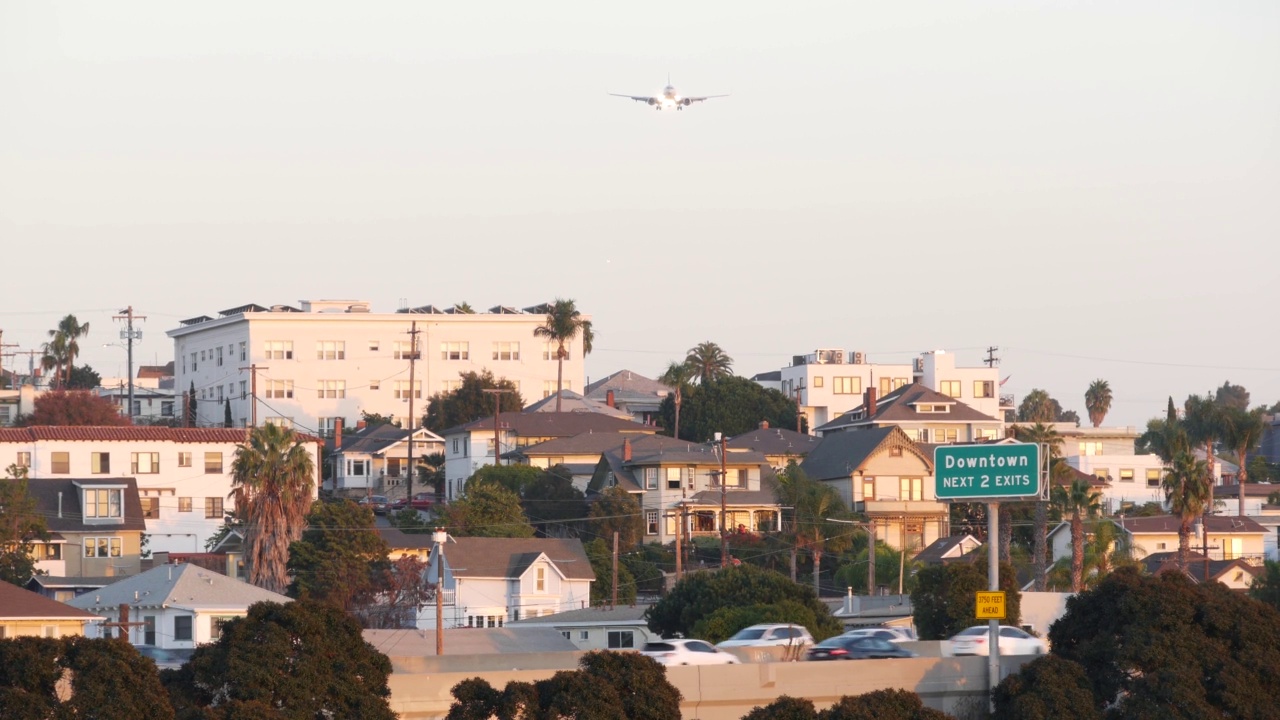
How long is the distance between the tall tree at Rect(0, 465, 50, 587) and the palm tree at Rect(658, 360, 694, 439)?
6245cm

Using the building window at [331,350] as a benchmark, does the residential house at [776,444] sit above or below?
below

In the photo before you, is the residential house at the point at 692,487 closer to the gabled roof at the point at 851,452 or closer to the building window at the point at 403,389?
the gabled roof at the point at 851,452

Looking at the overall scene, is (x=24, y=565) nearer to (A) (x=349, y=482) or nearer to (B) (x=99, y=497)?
(B) (x=99, y=497)

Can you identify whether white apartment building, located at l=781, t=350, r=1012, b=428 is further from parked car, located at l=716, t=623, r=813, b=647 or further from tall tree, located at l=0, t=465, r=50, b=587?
parked car, located at l=716, t=623, r=813, b=647

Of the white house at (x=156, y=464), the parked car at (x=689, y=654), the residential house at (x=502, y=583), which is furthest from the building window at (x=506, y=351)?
the parked car at (x=689, y=654)

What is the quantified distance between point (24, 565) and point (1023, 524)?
50.9 m

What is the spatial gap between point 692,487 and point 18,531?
137 feet

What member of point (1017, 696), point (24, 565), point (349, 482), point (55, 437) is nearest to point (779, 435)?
point (349, 482)

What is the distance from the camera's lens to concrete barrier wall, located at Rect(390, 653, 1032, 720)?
35781 mm

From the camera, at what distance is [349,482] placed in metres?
126

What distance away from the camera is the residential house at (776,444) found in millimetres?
121062

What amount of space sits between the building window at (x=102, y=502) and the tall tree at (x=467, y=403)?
43.5 metres

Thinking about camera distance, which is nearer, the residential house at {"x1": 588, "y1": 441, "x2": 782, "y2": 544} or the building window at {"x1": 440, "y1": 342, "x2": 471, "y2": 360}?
the residential house at {"x1": 588, "y1": 441, "x2": 782, "y2": 544}

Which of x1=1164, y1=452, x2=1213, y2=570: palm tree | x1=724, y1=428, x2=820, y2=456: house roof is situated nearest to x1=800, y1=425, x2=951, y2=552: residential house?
x1=724, y1=428, x2=820, y2=456: house roof
